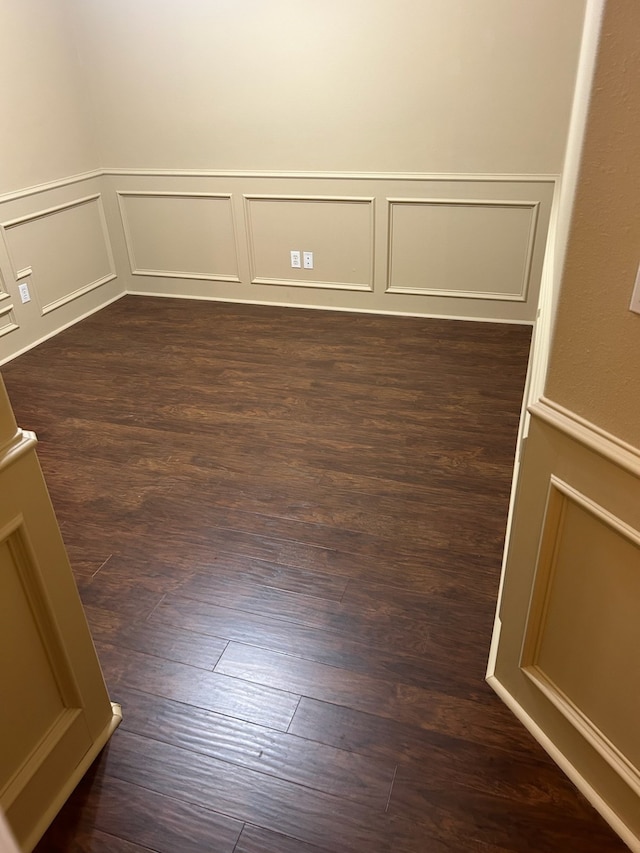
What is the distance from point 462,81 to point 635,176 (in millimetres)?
2989

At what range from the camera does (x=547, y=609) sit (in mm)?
1477

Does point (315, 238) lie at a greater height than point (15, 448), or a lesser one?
lesser

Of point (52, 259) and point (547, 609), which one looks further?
point (52, 259)

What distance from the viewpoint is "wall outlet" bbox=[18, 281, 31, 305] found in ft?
12.6

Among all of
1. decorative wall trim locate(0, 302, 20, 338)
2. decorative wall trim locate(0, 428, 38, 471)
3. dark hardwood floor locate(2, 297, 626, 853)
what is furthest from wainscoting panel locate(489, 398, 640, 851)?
decorative wall trim locate(0, 302, 20, 338)

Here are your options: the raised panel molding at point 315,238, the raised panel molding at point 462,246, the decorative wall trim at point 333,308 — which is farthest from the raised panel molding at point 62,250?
the raised panel molding at point 462,246

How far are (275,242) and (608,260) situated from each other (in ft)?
11.6

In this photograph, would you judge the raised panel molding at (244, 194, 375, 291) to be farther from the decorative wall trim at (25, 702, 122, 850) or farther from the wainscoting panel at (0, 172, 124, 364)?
the decorative wall trim at (25, 702, 122, 850)

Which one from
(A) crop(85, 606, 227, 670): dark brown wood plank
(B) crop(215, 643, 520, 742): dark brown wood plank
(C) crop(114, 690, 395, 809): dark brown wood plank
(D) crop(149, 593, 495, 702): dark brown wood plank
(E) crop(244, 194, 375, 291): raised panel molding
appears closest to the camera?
(C) crop(114, 690, 395, 809): dark brown wood plank

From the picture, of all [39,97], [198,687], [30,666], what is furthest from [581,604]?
[39,97]

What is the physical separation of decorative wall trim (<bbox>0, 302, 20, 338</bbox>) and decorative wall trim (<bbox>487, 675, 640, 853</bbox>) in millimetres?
3404

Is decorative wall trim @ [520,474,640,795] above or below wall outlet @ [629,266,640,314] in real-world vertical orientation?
below

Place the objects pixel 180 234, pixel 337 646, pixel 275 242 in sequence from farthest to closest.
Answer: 1. pixel 180 234
2. pixel 275 242
3. pixel 337 646

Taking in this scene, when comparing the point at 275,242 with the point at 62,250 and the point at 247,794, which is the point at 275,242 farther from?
the point at 247,794
